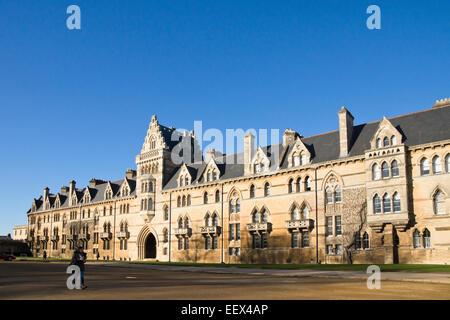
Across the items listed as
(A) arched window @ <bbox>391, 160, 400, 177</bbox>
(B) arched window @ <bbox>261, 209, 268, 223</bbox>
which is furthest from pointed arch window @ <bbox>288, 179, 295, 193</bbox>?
(A) arched window @ <bbox>391, 160, 400, 177</bbox>

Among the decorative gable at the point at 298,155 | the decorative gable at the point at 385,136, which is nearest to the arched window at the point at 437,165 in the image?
the decorative gable at the point at 385,136

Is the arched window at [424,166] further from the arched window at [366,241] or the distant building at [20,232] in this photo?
the distant building at [20,232]

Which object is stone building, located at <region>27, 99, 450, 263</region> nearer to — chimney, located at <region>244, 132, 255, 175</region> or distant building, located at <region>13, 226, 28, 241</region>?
chimney, located at <region>244, 132, 255, 175</region>

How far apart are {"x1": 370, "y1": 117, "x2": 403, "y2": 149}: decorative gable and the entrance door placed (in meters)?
38.1

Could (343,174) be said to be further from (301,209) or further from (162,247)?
(162,247)

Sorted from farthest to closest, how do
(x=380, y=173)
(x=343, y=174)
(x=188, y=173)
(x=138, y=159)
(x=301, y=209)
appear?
(x=138, y=159) → (x=188, y=173) → (x=301, y=209) → (x=343, y=174) → (x=380, y=173)

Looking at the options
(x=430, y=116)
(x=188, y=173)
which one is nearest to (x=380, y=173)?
(x=430, y=116)

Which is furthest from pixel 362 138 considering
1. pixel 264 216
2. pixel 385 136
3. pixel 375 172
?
pixel 264 216

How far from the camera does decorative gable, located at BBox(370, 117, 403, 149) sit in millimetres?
39031

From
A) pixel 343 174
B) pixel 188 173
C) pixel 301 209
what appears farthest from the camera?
pixel 188 173

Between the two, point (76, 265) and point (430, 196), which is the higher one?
point (430, 196)

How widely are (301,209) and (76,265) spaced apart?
101 feet
